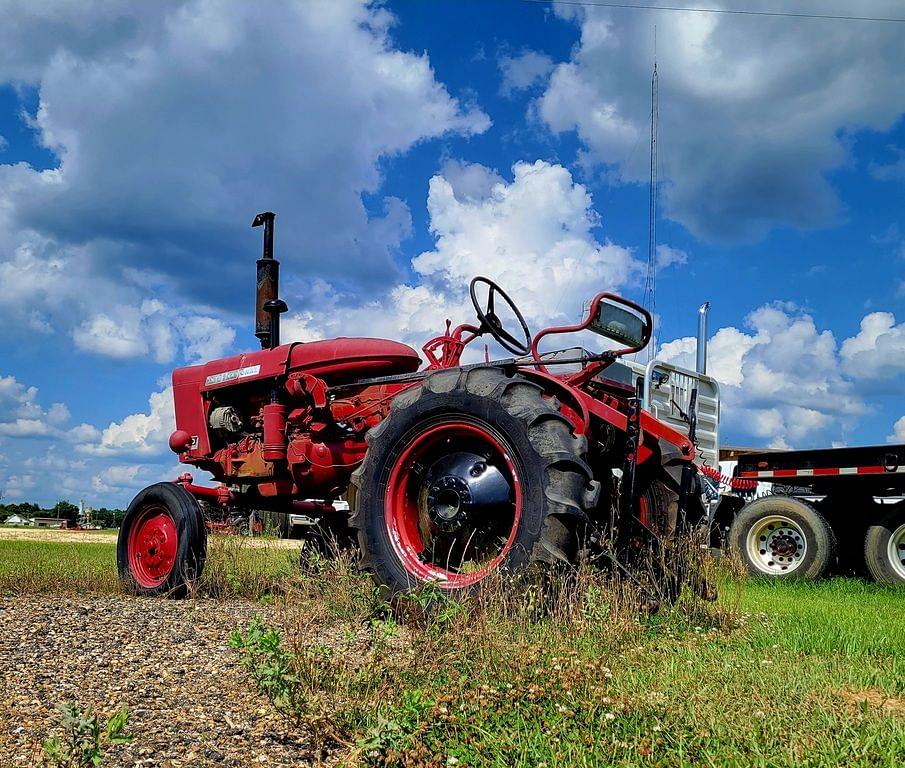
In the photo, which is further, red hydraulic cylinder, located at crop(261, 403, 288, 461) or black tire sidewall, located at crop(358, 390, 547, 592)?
red hydraulic cylinder, located at crop(261, 403, 288, 461)

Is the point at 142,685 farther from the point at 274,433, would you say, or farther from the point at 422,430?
the point at 274,433

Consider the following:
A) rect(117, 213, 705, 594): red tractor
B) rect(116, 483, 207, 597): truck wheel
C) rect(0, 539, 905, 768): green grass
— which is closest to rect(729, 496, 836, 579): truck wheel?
rect(117, 213, 705, 594): red tractor

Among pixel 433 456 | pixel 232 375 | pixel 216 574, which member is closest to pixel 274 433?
pixel 232 375

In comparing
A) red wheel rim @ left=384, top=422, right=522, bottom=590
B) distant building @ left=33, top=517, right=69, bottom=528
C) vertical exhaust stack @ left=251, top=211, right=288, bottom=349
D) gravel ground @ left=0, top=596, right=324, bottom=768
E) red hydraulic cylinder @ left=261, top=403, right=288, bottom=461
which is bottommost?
distant building @ left=33, top=517, right=69, bottom=528

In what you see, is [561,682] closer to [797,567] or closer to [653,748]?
[653,748]

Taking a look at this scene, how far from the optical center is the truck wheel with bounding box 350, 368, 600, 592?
164 inches

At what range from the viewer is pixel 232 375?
22.4ft

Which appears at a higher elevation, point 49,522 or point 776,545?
point 776,545

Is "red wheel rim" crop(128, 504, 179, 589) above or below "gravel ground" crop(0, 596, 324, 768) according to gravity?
above

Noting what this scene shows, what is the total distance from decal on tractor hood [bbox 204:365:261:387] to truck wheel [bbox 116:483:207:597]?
1.03 m

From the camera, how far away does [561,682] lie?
2.99 m

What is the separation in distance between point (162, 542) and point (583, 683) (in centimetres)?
382

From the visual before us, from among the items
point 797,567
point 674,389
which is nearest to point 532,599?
point 797,567

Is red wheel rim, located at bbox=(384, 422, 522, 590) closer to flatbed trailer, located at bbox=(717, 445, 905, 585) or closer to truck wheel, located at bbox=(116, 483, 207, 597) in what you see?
truck wheel, located at bbox=(116, 483, 207, 597)
